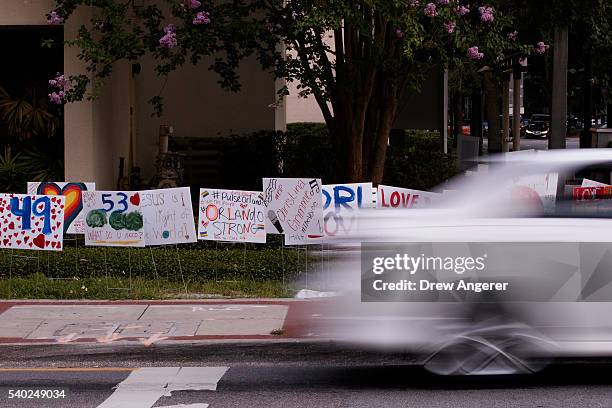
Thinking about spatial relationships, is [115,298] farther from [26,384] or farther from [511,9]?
[511,9]

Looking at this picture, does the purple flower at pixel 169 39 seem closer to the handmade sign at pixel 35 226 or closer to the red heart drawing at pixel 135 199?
the red heart drawing at pixel 135 199

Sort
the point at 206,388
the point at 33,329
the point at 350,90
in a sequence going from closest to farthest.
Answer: the point at 206,388 < the point at 33,329 < the point at 350,90

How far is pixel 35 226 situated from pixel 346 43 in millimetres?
5894

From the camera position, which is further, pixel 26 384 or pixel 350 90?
pixel 350 90

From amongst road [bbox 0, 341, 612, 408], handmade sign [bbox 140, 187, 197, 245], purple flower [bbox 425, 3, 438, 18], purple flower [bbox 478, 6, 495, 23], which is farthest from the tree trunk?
road [bbox 0, 341, 612, 408]

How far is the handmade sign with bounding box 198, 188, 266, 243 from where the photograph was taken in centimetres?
1255

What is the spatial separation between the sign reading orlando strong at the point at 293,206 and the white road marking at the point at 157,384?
378cm

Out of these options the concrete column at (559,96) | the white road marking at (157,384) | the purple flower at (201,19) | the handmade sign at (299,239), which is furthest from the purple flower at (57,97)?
the concrete column at (559,96)

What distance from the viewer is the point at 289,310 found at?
449 inches

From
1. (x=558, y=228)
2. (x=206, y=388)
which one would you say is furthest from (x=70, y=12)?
(x=558, y=228)

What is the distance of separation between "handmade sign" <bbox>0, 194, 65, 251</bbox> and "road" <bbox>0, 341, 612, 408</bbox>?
2713 millimetres

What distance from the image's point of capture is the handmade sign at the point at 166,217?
12.5 metres

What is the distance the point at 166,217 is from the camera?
12.6 m

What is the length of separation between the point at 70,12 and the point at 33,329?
5.84m
